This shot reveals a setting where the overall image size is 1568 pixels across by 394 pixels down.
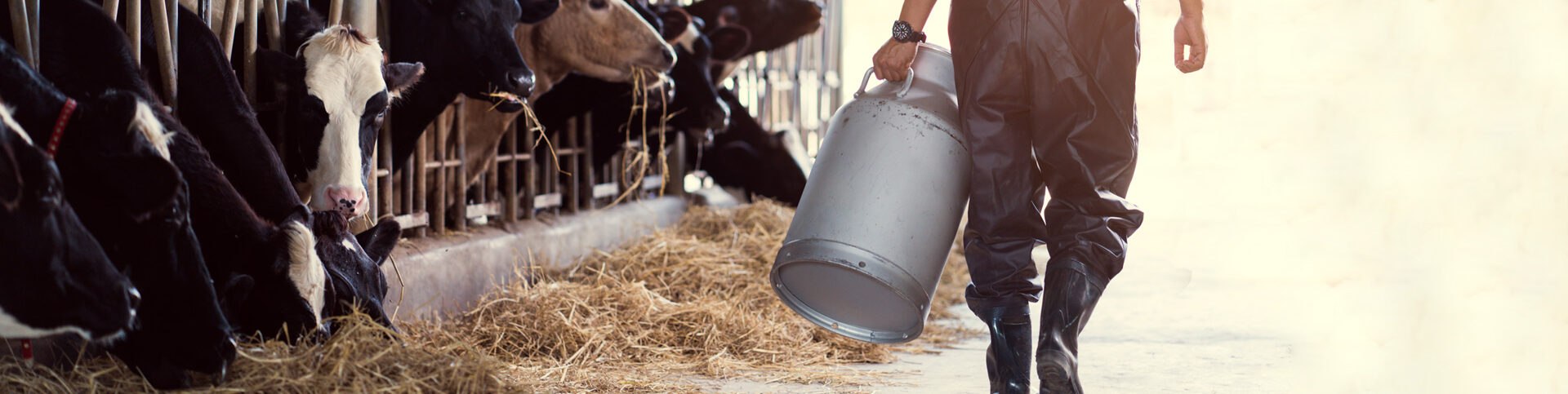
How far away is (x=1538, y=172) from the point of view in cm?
997

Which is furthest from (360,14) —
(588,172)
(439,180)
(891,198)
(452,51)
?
(588,172)

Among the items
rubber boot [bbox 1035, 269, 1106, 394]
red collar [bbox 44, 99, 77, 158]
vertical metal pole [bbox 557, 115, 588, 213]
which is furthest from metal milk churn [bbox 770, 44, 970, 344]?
vertical metal pole [bbox 557, 115, 588, 213]

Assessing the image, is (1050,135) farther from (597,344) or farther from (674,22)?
(674,22)

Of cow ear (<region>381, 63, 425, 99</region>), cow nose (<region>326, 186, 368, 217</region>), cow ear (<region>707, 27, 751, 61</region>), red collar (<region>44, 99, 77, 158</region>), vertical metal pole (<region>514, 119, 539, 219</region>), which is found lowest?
vertical metal pole (<region>514, 119, 539, 219</region>)

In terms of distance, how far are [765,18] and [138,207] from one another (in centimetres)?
555

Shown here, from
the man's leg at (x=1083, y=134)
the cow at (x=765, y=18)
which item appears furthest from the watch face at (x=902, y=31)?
the cow at (x=765, y=18)

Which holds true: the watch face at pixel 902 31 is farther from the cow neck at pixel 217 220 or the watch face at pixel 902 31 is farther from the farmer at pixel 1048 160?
the cow neck at pixel 217 220

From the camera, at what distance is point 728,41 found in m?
6.79

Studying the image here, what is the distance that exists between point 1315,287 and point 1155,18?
431 inches

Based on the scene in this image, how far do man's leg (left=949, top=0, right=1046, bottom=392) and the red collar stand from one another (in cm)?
185

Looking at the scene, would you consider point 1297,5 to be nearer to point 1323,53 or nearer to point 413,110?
point 1323,53

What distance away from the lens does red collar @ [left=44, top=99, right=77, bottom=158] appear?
2.06 metres

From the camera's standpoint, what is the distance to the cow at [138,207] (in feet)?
6.79

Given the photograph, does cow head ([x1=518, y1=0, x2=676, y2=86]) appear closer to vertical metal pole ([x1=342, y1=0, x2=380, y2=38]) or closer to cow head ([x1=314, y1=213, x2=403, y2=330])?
vertical metal pole ([x1=342, y1=0, x2=380, y2=38])
